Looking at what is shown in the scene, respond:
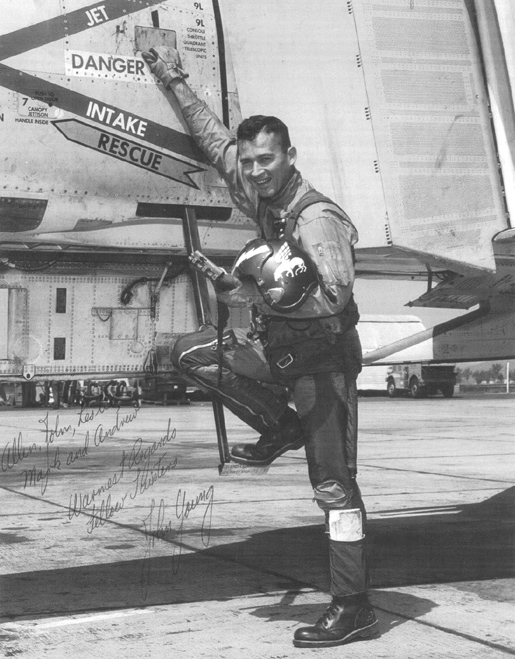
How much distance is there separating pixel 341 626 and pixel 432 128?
3.12 m

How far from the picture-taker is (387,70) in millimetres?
5957

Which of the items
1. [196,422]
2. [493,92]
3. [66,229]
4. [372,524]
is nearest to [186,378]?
[66,229]

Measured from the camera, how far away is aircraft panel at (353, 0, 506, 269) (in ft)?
19.3

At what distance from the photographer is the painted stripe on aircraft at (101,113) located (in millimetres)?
5375

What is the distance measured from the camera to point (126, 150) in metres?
5.61

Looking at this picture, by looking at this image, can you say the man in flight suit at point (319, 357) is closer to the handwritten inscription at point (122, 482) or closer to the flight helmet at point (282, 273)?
the flight helmet at point (282, 273)

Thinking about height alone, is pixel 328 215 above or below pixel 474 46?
Answer: below

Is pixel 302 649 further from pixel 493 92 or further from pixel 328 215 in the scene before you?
pixel 493 92

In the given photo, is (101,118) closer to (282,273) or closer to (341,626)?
(282,273)

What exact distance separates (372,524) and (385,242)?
144 inches

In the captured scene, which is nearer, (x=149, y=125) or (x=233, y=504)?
(x=149, y=125)
